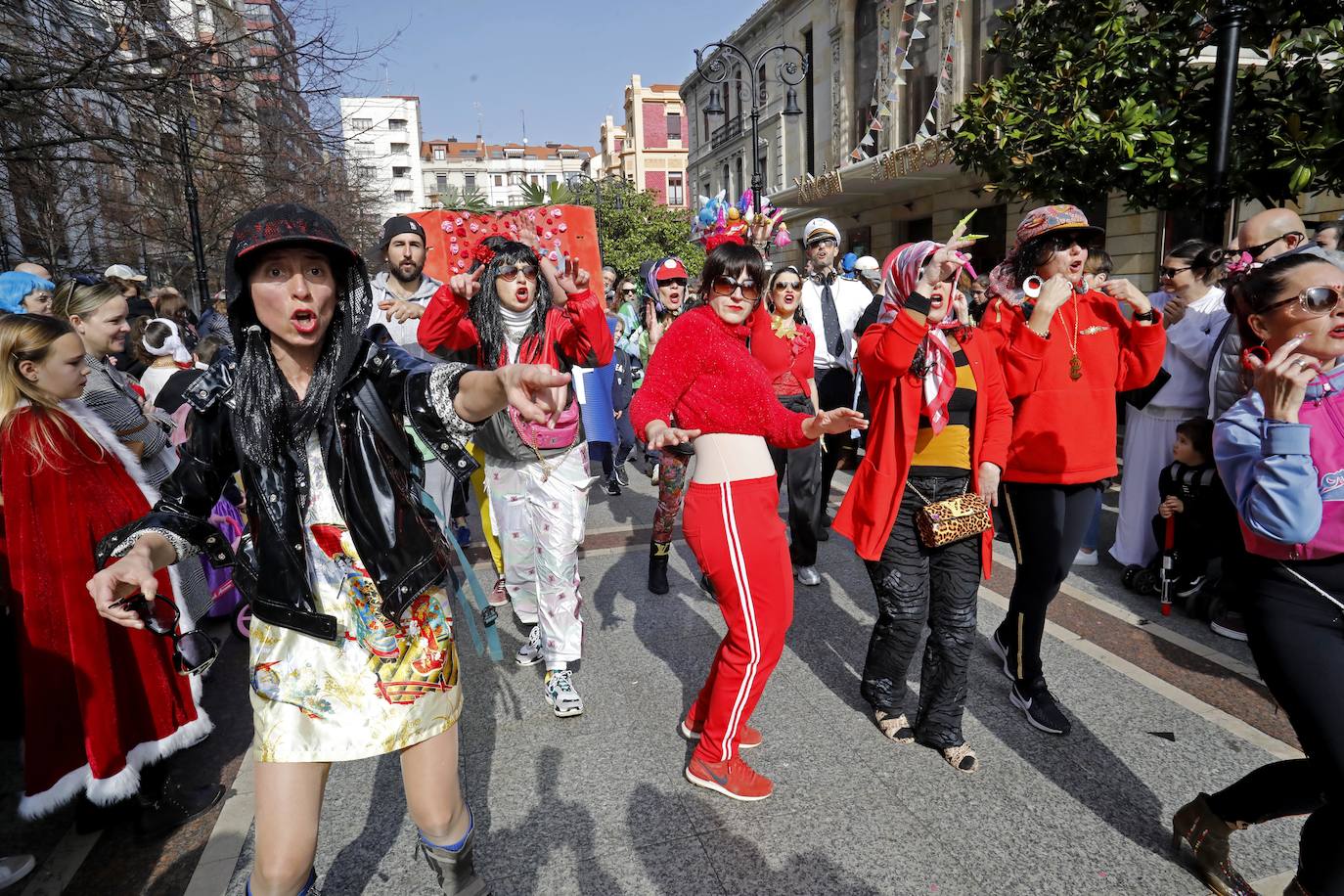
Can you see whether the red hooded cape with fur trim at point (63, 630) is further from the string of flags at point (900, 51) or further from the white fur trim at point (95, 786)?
the string of flags at point (900, 51)

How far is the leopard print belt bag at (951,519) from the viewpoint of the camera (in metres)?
2.88

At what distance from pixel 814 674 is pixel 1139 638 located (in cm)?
180

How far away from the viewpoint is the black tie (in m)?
6.03

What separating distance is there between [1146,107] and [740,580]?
4679 mm

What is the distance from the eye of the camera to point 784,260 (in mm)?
29141

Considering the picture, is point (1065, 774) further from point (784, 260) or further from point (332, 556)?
point (784, 260)

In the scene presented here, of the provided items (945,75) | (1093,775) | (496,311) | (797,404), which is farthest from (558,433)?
(945,75)

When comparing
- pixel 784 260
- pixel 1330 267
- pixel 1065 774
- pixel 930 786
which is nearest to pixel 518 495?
pixel 930 786

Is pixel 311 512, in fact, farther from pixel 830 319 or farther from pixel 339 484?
pixel 830 319

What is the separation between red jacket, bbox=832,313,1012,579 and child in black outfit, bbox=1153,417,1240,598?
2.00 meters

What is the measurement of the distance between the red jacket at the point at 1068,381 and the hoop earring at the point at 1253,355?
3.68ft

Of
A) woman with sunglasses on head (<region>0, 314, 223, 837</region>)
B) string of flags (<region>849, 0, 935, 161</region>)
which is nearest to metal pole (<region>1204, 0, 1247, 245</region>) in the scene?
woman with sunglasses on head (<region>0, 314, 223, 837</region>)

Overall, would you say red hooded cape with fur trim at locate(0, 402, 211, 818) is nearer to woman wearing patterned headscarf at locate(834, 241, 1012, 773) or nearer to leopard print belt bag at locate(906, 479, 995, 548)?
woman wearing patterned headscarf at locate(834, 241, 1012, 773)

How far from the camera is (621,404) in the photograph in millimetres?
8500
